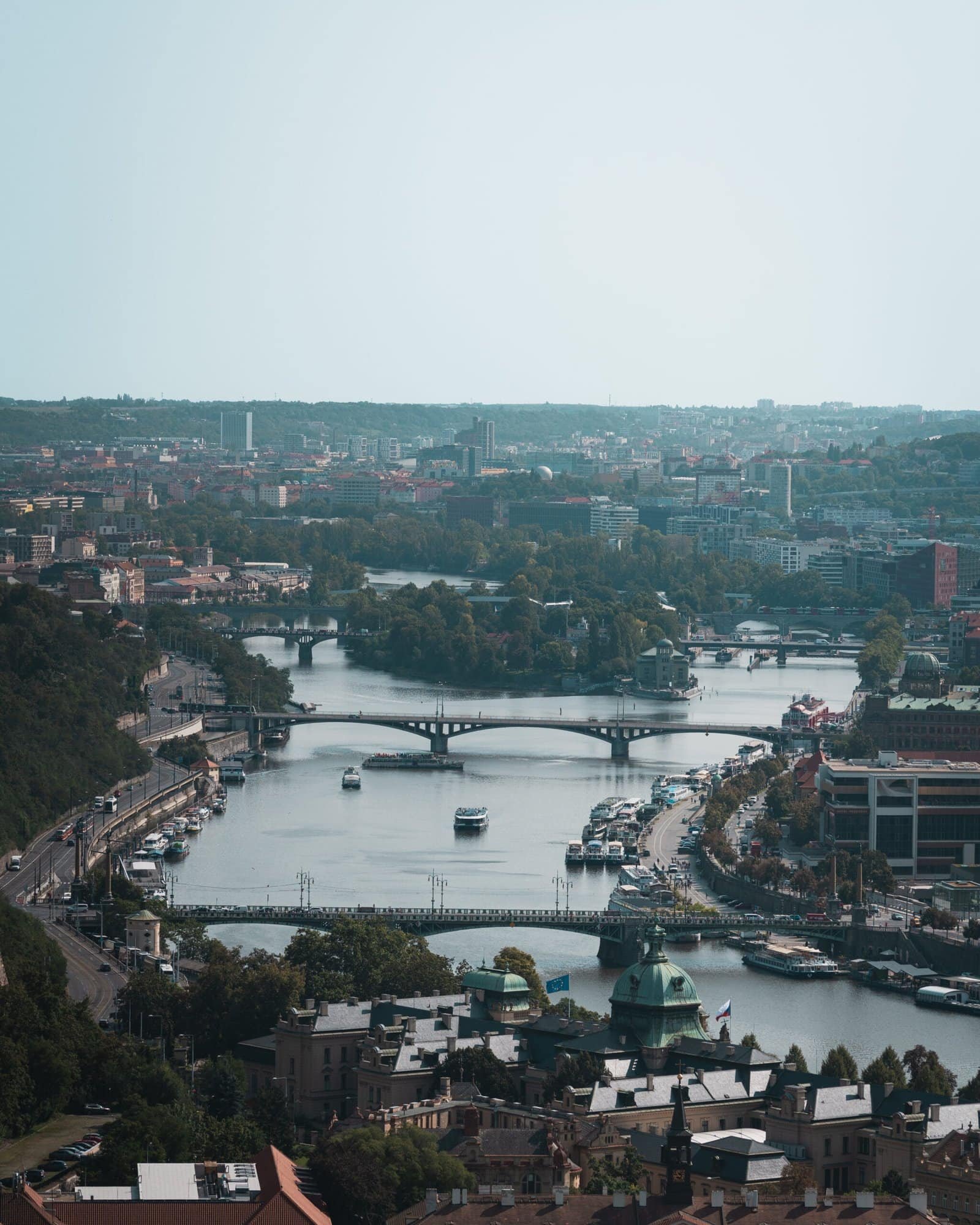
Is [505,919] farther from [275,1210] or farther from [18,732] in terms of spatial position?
[275,1210]

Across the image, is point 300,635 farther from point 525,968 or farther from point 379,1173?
point 379,1173

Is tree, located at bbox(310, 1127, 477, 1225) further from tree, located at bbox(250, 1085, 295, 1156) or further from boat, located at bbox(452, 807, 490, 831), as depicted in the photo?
boat, located at bbox(452, 807, 490, 831)

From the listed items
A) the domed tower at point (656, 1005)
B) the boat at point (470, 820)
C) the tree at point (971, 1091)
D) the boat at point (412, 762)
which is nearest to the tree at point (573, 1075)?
the domed tower at point (656, 1005)

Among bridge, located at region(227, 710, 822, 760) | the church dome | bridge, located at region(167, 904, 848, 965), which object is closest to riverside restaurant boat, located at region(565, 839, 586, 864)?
bridge, located at region(167, 904, 848, 965)

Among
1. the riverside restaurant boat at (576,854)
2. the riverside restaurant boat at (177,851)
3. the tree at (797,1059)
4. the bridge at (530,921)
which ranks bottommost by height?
the riverside restaurant boat at (177,851)

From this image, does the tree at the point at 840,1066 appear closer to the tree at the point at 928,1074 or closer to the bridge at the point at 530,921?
the tree at the point at 928,1074

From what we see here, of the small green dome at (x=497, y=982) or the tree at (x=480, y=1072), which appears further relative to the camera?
the small green dome at (x=497, y=982)
